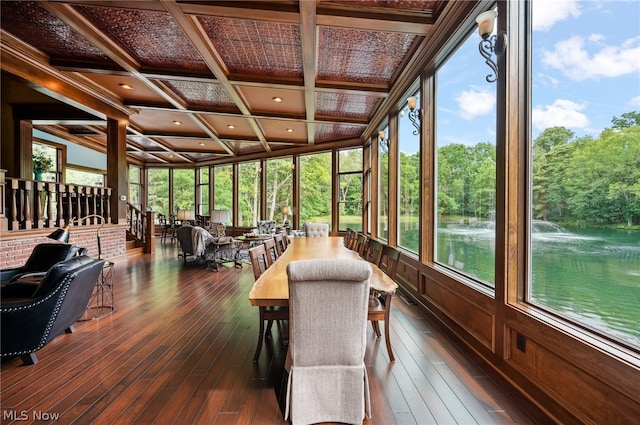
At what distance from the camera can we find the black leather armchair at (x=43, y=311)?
2166mm

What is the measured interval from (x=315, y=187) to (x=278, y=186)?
5.59ft

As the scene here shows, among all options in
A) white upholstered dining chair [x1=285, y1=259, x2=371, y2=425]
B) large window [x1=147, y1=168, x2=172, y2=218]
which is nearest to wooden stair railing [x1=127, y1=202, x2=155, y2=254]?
large window [x1=147, y1=168, x2=172, y2=218]

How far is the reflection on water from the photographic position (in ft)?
4.73

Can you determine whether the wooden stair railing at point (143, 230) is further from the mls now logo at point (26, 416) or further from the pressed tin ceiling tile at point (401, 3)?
the pressed tin ceiling tile at point (401, 3)

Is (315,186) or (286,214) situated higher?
(315,186)

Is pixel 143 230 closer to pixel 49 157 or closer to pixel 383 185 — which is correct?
pixel 49 157

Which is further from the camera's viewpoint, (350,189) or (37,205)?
(350,189)

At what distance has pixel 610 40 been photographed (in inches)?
60.4

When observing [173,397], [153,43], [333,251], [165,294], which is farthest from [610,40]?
[165,294]

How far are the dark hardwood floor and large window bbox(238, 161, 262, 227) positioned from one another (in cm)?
765

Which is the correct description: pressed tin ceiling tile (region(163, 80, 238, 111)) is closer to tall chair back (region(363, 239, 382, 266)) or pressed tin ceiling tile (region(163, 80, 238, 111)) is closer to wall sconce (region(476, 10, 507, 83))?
tall chair back (region(363, 239, 382, 266))

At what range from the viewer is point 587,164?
166 centimetres

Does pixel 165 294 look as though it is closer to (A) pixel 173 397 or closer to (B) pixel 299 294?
(A) pixel 173 397

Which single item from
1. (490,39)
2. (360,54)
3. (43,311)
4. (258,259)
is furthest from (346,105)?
(43,311)
